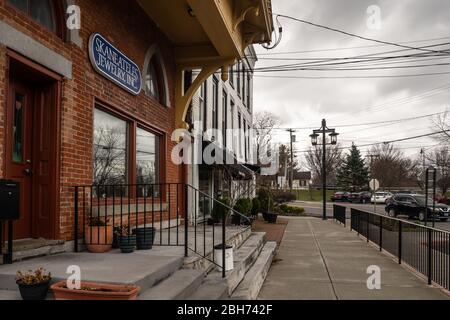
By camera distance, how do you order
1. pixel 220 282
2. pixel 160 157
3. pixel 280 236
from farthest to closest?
pixel 280 236 → pixel 160 157 → pixel 220 282

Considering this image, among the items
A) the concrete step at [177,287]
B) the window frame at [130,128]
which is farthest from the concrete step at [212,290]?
the window frame at [130,128]

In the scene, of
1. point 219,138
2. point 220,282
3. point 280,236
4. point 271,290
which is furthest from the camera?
point 219,138

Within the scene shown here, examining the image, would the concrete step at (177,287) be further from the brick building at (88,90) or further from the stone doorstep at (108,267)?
the brick building at (88,90)

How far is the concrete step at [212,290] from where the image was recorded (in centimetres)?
486

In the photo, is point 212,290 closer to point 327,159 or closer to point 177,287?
point 177,287

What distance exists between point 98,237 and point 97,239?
0.20 feet

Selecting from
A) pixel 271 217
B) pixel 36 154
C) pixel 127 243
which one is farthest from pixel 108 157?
pixel 271 217

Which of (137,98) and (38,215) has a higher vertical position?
(137,98)

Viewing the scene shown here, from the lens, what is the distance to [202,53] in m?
10.4

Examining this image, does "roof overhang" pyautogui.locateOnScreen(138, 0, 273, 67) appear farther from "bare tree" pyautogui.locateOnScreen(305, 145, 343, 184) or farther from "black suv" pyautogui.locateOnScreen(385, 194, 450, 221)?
"bare tree" pyautogui.locateOnScreen(305, 145, 343, 184)

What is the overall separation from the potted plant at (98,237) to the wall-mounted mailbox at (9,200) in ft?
5.10
